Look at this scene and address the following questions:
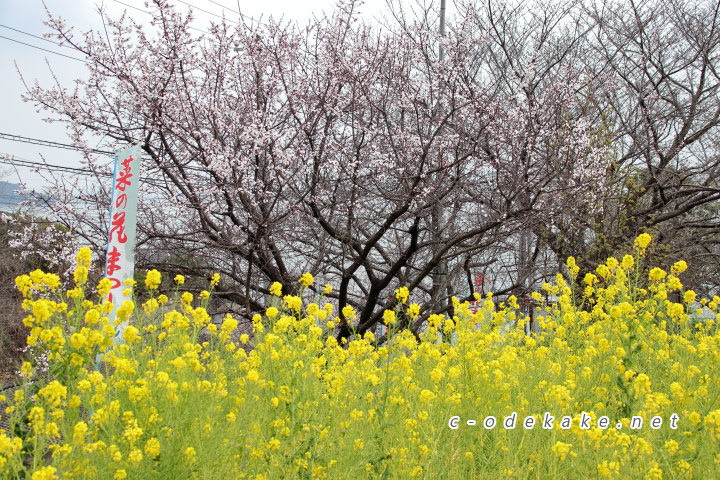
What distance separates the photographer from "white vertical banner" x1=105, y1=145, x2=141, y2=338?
4461 millimetres

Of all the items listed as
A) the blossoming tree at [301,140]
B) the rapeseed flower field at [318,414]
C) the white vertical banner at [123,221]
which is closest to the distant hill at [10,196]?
the blossoming tree at [301,140]

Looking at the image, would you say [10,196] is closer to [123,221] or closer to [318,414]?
[123,221]

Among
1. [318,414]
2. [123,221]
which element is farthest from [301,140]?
[318,414]

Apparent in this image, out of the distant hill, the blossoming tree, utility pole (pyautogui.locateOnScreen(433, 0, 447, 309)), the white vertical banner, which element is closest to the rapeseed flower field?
the white vertical banner

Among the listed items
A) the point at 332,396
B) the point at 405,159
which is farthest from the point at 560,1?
the point at 332,396

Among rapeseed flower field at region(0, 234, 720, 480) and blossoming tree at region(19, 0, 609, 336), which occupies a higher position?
blossoming tree at region(19, 0, 609, 336)

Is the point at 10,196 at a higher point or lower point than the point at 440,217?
higher

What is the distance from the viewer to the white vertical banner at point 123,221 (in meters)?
4.46

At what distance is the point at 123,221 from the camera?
4582mm

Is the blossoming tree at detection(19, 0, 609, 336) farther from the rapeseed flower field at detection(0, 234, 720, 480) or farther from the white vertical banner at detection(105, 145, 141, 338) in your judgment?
the rapeseed flower field at detection(0, 234, 720, 480)

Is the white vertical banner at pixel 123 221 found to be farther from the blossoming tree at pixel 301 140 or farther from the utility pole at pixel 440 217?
the utility pole at pixel 440 217

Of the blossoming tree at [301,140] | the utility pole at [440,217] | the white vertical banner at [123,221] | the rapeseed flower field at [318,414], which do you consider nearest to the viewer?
the rapeseed flower field at [318,414]

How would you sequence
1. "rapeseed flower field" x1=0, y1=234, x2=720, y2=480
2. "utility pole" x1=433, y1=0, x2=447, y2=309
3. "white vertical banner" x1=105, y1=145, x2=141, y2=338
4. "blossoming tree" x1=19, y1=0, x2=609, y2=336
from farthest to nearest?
"utility pole" x1=433, y1=0, x2=447, y2=309 < "blossoming tree" x1=19, y1=0, x2=609, y2=336 < "white vertical banner" x1=105, y1=145, x2=141, y2=338 < "rapeseed flower field" x1=0, y1=234, x2=720, y2=480

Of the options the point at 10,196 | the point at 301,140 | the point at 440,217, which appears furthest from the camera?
the point at 440,217
